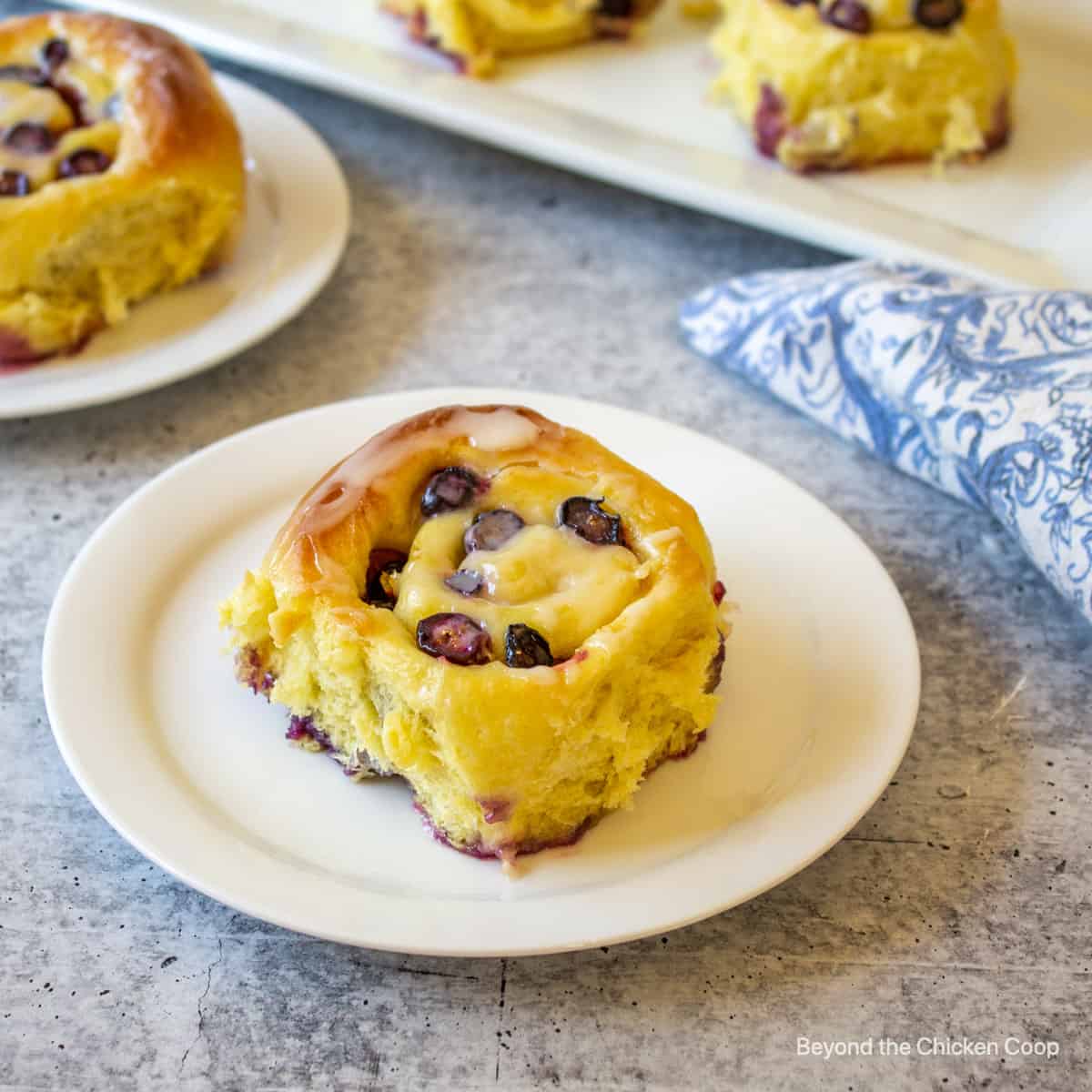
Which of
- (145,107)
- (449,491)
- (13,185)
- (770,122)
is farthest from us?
(770,122)

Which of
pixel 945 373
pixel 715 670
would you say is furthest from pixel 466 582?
pixel 945 373

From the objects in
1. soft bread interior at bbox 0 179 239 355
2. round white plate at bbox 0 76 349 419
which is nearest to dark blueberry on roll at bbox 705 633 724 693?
round white plate at bbox 0 76 349 419

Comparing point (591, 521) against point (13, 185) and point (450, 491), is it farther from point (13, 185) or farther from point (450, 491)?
point (13, 185)

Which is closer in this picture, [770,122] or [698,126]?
[770,122]

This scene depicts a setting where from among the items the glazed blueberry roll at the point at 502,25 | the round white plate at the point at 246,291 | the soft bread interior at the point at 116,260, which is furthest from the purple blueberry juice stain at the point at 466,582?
the glazed blueberry roll at the point at 502,25

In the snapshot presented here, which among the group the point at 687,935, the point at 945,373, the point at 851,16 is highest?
the point at 851,16

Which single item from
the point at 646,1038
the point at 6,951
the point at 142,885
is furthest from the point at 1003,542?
the point at 6,951

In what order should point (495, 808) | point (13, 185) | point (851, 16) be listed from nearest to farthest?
1. point (495, 808)
2. point (13, 185)
3. point (851, 16)

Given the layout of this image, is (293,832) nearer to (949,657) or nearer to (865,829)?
(865,829)
